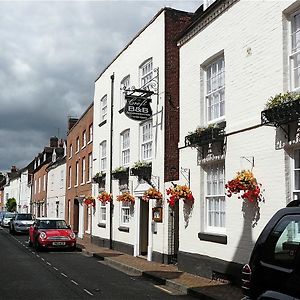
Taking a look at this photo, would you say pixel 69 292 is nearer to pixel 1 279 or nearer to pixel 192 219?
pixel 1 279

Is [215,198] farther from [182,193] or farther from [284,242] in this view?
[284,242]

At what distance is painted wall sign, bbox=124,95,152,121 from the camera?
17750 millimetres

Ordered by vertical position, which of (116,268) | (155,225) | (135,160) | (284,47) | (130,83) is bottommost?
(116,268)

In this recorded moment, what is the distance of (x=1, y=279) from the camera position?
43.0 feet

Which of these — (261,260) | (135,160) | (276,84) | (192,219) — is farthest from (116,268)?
(261,260)

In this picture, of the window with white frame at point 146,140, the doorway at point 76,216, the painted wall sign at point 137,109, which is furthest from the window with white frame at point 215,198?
the doorway at point 76,216

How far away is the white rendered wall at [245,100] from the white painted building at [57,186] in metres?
26.7

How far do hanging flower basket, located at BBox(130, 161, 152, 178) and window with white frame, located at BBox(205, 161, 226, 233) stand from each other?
4635 mm

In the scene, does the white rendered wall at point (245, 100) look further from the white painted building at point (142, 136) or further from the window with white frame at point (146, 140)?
the window with white frame at point (146, 140)

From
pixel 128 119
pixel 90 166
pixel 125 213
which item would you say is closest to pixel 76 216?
pixel 90 166

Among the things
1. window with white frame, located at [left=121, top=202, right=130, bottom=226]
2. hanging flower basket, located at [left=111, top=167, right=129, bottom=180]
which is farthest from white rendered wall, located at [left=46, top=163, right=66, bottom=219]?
window with white frame, located at [left=121, top=202, right=130, bottom=226]

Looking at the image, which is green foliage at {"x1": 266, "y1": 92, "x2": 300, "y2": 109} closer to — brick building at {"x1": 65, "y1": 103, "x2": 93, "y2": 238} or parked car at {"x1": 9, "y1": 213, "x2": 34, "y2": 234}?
brick building at {"x1": 65, "y1": 103, "x2": 93, "y2": 238}

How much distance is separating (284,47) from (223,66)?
3.03 m

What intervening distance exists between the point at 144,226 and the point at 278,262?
14.6 meters
